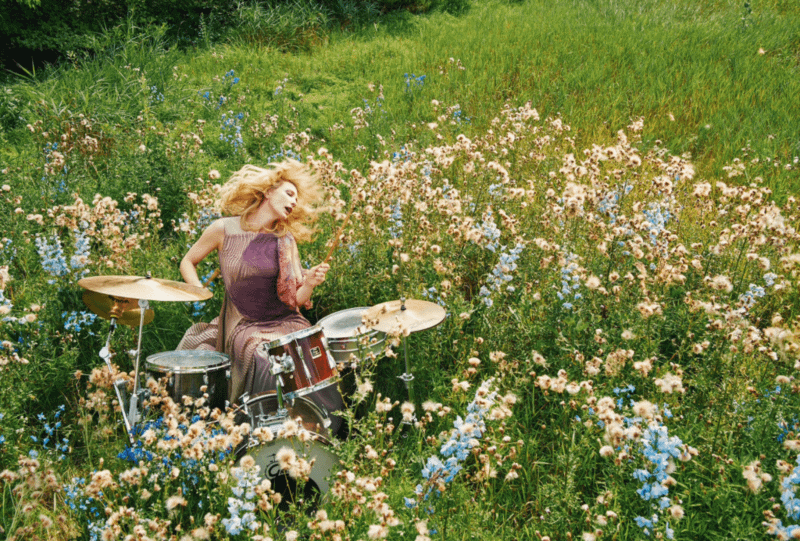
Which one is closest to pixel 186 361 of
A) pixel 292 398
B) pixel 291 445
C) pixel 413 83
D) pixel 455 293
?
pixel 292 398

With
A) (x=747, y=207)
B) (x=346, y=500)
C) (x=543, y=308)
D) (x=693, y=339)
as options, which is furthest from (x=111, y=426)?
(x=747, y=207)

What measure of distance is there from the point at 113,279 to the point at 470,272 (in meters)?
2.46

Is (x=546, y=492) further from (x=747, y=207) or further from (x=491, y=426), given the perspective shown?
(x=747, y=207)

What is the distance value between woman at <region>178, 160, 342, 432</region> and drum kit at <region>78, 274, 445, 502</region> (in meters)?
0.40

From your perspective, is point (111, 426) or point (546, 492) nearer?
point (546, 492)

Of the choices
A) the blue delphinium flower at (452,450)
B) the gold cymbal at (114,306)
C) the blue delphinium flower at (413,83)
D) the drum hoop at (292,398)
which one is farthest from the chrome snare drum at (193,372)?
the blue delphinium flower at (413,83)

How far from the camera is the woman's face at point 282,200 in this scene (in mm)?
3854

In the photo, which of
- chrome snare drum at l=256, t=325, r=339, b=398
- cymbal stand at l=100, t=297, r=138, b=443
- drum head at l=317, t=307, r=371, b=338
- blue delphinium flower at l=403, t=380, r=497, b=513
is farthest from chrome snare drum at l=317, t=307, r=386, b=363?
cymbal stand at l=100, t=297, r=138, b=443

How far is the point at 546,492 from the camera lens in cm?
281

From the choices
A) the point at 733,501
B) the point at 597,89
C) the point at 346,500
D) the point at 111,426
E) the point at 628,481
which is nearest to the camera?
the point at 346,500

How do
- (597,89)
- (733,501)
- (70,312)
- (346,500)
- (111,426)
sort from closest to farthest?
(346,500) → (733,501) → (111,426) → (70,312) → (597,89)

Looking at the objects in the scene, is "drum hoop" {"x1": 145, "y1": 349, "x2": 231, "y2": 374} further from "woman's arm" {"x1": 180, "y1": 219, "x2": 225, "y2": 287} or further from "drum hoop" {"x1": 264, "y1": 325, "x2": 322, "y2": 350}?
"woman's arm" {"x1": 180, "y1": 219, "x2": 225, "y2": 287}

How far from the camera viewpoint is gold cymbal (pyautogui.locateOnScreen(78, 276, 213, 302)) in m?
2.99

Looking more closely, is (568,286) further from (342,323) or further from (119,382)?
(119,382)
